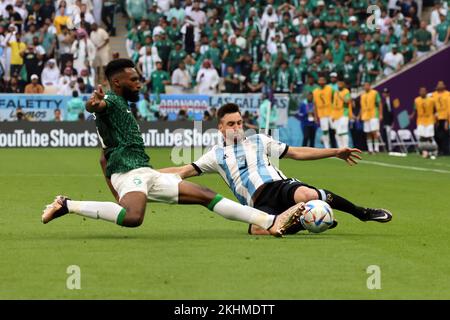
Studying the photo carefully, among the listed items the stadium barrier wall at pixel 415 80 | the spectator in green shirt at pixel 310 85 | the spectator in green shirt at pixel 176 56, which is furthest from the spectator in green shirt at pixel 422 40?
the spectator in green shirt at pixel 176 56

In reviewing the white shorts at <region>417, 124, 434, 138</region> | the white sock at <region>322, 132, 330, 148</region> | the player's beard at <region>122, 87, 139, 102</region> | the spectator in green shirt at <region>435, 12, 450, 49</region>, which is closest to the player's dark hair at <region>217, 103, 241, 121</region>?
the player's beard at <region>122, 87, 139, 102</region>

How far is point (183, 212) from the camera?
16172 millimetres

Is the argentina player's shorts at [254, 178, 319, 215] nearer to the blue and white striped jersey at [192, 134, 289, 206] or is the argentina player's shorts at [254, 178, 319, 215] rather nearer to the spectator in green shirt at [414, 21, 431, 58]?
the blue and white striped jersey at [192, 134, 289, 206]

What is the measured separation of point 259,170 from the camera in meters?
13.1

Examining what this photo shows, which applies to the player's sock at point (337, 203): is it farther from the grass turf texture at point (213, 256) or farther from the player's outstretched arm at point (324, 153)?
the player's outstretched arm at point (324, 153)

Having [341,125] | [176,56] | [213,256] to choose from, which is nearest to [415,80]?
[341,125]

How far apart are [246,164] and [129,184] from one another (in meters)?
1.54

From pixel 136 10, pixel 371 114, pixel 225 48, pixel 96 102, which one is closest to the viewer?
pixel 96 102

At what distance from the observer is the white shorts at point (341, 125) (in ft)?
121

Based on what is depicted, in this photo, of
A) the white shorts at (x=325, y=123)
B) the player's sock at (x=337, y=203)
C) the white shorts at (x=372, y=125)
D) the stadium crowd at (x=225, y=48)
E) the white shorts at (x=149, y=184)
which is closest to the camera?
the white shorts at (x=149, y=184)

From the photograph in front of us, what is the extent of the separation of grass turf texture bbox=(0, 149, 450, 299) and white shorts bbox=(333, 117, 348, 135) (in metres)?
18.2

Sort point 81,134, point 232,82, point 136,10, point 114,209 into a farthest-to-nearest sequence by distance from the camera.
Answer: point 136,10 < point 232,82 < point 81,134 < point 114,209

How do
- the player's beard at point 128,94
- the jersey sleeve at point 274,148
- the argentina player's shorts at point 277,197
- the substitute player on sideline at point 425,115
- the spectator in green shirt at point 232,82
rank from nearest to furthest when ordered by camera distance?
1. the player's beard at point 128,94
2. the argentina player's shorts at point 277,197
3. the jersey sleeve at point 274,148
4. the substitute player on sideline at point 425,115
5. the spectator in green shirt at point 232,82

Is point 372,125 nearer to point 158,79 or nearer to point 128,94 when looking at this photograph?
point 158,79
